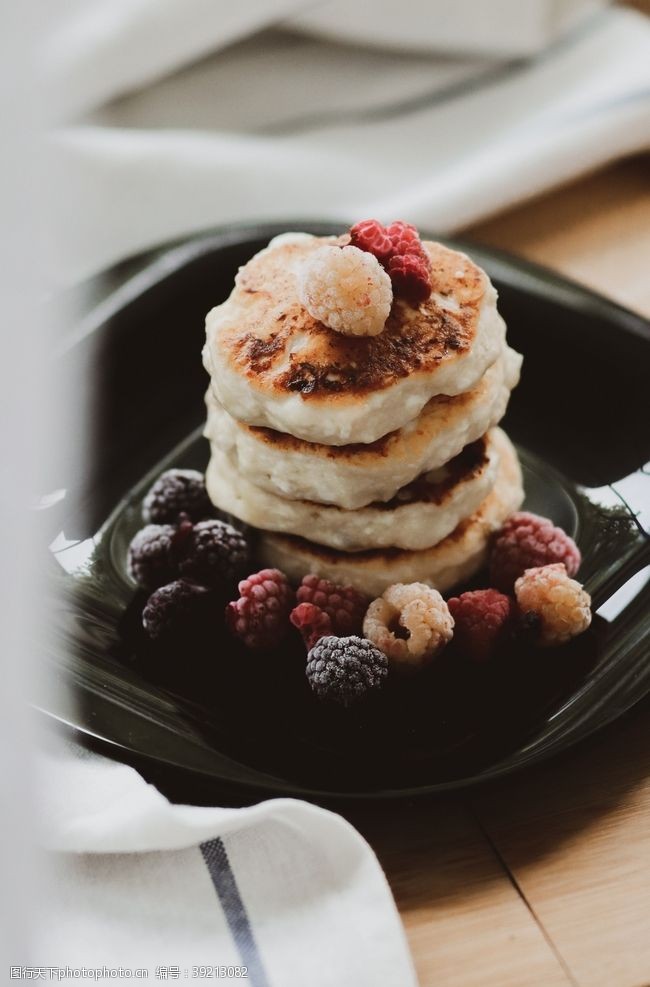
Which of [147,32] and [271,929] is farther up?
[147,32]

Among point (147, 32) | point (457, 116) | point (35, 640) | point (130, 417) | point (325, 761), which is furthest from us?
point (457, 116)

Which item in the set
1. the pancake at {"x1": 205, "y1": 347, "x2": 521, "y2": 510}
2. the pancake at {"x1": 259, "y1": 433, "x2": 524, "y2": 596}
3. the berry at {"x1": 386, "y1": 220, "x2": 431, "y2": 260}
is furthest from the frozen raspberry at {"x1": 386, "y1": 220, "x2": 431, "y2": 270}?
the pancake at {"x1": 259, "y1": 433, "x2": 524, "y2": 596}

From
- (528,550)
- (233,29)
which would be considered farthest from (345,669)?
(233,29)

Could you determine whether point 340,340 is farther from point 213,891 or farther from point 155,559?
point 213,891

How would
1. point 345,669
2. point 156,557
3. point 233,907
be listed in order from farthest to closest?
point 156,557, point 345,669, point 233,907

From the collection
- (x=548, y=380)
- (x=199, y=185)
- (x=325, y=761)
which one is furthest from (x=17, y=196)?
(x=325, y=761)

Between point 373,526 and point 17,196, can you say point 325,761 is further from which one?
point 17,196
